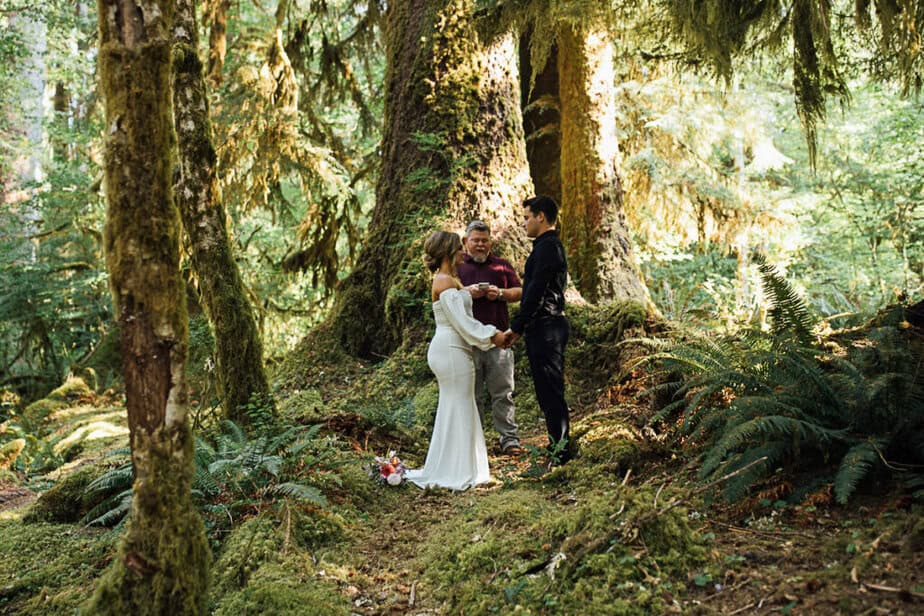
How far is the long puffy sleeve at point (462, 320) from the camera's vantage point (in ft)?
20.9

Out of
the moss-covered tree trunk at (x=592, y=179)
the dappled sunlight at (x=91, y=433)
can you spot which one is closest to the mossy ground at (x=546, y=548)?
the moss-covered tree trunk at (x=592, y=179)

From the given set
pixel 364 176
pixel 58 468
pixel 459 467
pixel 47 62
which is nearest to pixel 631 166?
pixel 364 176

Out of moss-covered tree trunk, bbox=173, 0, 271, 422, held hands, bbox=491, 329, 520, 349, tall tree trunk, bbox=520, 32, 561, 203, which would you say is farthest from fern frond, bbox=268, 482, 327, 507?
tall tree trunk, bbox=520, 32, 561, 203

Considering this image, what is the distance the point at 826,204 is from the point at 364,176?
14.0m

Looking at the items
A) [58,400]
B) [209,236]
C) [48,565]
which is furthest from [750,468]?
[58,400]

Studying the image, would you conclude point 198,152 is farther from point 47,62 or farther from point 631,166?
point 47,62

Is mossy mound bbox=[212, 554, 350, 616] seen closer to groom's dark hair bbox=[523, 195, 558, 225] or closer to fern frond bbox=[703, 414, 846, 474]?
fern frond bbox=[703, 414, 846, 474]

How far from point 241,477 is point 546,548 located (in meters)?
2.47

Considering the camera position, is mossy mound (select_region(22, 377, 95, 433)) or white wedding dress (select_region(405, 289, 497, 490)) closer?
white wedding dress (select_region(405, 289, 497, 490))

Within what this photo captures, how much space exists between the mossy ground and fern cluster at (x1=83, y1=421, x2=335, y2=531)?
148 mm

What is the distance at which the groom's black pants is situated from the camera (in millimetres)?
6000

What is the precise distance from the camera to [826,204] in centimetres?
2055

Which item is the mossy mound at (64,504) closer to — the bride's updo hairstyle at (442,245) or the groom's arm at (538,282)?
the bride's updo hairstyle at (442,245)

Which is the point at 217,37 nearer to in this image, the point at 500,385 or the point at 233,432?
the point at 233,432
